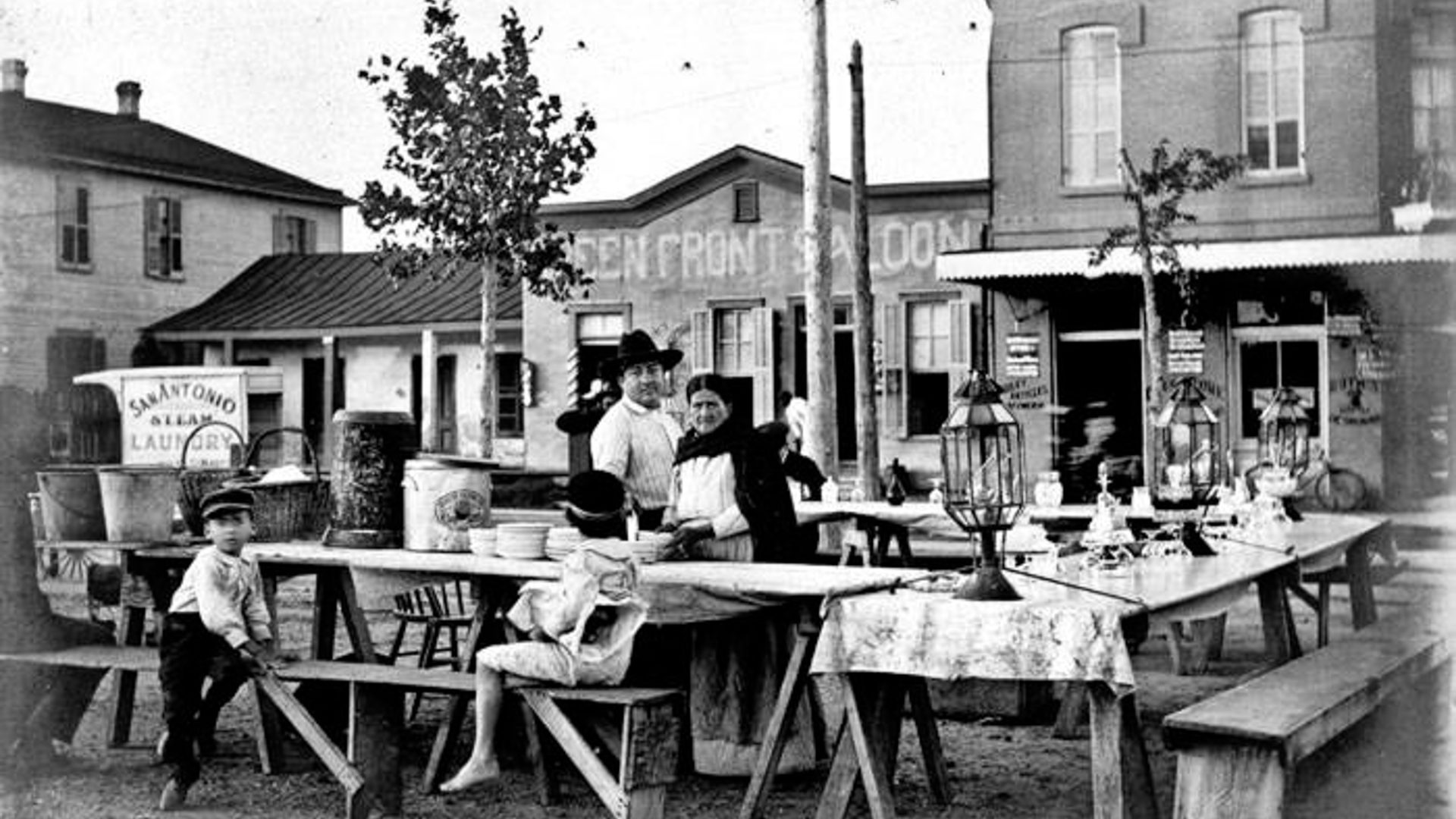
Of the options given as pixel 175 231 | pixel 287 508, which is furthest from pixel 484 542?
pixel 175 231

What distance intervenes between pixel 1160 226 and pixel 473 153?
6.58 metres

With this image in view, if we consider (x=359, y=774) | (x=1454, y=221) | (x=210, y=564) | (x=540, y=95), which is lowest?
(x=359, y=774)

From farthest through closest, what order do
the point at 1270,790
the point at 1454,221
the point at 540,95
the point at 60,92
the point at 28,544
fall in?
the point at 540,95
the point at 60,92
the point at 28,544
the point at 1270,790
the point at 1454,221

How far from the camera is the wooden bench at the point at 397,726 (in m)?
5.32

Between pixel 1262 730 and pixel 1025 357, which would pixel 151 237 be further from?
pixel 1262 730

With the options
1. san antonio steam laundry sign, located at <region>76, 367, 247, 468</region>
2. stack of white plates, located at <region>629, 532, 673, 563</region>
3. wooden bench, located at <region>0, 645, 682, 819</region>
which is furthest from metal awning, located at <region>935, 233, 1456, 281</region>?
wooden bench, located at <region>0, 645, 682, 819</region>

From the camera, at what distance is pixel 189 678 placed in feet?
20.2

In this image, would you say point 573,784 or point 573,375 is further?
point 573,375

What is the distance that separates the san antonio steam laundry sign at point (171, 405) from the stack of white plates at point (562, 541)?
11.4 m

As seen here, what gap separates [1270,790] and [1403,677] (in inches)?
73.6

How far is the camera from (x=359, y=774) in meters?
5.88

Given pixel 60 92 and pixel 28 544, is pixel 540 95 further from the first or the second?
pixel 28 544

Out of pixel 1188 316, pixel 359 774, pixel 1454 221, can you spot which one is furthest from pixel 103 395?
pixel 1454 221

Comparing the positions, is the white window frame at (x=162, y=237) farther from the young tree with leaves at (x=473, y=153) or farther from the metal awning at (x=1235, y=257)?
the metal awning at (x=1235, y=257)
